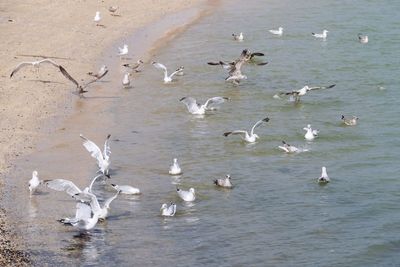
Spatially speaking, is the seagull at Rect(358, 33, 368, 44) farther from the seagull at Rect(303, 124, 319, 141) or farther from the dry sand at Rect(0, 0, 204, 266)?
the seagull at Rect(303, 124, 319, 141)

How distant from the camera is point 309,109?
1941cm

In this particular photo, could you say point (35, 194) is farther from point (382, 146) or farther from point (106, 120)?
point (382, 146)

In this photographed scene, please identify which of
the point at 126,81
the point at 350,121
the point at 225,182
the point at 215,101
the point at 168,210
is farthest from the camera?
the point at 126,81

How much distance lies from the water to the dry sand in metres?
0.44

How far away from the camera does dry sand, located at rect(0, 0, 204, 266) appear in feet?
52.4

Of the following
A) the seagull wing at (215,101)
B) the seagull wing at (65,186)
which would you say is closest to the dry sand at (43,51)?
the seagull wing at (65,186)

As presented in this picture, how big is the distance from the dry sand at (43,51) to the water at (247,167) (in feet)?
1.45

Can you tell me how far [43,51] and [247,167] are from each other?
1032cm

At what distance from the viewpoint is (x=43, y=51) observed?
23.8m

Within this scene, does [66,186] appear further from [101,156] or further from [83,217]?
[101,156]

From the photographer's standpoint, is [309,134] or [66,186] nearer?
[66,186]

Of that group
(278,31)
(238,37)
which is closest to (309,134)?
(238,37)

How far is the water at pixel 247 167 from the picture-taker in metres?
11.5

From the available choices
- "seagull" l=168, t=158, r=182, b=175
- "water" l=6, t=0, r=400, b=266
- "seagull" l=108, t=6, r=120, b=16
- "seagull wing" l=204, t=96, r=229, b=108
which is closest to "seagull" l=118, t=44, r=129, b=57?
"water" l=6, t=0, r=400, b=266
